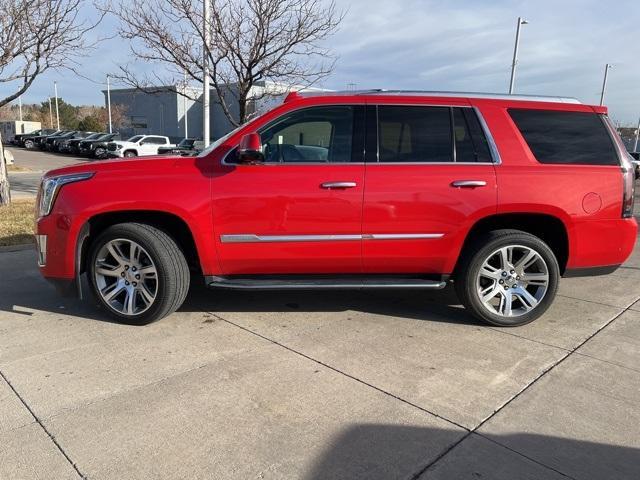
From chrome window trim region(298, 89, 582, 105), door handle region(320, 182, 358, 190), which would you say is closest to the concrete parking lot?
door handle region(320, 182, 358, 190)

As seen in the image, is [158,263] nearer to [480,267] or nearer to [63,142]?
[480,267]

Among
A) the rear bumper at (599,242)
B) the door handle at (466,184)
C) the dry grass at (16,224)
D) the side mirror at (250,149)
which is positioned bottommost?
the dry grass at (16,224)

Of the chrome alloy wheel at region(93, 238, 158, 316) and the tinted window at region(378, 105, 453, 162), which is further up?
the tinted window at region(378, 105, 453, 162)

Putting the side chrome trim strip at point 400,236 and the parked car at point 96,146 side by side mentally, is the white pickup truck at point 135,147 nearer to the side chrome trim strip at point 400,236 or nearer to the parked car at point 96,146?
the parked car at point 96,146

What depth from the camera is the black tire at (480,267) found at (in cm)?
421

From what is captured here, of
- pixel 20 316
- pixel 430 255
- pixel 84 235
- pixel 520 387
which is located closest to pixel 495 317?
pixel 430 255

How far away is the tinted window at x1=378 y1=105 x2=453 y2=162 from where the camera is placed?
418 cm

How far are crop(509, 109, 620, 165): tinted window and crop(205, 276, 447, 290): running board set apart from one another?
1.44 meters

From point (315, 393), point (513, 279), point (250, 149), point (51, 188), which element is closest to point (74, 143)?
point (51, 188)

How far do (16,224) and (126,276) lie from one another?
520 cm

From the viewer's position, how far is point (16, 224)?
8.18 m

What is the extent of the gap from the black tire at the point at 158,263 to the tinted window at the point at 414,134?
6.16 ft

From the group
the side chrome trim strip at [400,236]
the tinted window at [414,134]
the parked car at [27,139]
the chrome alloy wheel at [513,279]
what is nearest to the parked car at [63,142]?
the parked car at [27,139]

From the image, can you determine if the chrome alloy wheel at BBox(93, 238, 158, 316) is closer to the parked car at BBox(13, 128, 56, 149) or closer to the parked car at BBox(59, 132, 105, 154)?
the parked car at BBox(59, 132, 105, 154)
